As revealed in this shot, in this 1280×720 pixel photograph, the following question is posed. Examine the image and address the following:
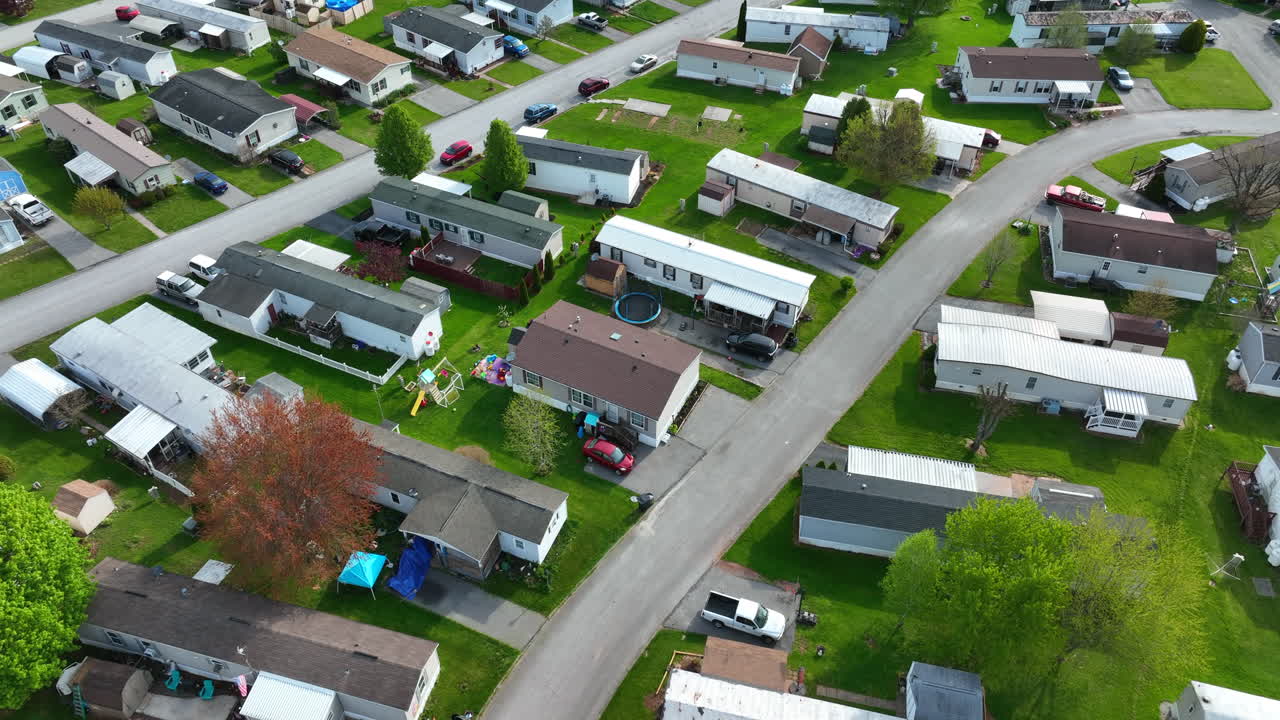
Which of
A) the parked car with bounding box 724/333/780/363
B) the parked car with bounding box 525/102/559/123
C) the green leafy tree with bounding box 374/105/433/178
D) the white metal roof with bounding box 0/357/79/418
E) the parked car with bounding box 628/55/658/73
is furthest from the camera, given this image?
the parked car with bounding box 628/55/658/73

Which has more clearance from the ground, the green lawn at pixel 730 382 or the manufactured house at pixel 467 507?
the manufactured house at pixel 467 507

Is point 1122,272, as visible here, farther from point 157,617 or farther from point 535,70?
point 157,617

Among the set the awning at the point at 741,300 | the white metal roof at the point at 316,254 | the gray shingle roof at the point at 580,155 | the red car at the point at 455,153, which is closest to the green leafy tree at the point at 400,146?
the red car at the point at 455,153

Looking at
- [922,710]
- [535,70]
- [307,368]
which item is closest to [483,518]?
[307,368]

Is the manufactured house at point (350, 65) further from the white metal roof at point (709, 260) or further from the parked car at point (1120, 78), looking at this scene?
the parked car at point (1120, 78)

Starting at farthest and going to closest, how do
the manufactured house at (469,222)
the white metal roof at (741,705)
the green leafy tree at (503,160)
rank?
the green leafy tree at (503,160)
the manufactured house at (469,222)
the white metal roof at (741,705)

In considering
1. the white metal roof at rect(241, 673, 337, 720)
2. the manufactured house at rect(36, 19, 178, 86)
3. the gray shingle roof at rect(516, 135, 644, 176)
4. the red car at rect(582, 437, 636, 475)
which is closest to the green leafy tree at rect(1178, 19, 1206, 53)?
the gray shingle roof at rect(516, 135, 644, 176)

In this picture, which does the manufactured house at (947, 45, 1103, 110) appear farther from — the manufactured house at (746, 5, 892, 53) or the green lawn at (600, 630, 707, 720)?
the green lawn at (600, 630, 707, 720)
